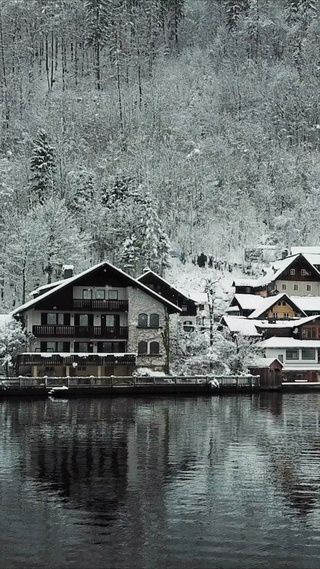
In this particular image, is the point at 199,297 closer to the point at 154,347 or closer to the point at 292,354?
the point at 292,354

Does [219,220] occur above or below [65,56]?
below

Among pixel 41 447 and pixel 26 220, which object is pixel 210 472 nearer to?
pixel 41 447

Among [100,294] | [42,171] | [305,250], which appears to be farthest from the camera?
[305,250]

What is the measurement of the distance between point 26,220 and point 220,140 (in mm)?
55635

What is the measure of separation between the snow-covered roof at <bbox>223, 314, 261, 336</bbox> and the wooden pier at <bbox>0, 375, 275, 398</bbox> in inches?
698

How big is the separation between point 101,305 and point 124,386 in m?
12.6

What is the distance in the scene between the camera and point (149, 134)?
141125mm

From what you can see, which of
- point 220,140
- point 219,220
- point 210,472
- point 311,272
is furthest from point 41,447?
point 220,140

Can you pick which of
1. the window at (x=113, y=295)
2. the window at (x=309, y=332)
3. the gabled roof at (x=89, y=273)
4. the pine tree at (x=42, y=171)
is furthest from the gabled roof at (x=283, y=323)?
the pine tree at (x=42, y=171)

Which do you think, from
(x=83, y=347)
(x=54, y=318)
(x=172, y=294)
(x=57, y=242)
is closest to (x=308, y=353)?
(x=172, y=294)

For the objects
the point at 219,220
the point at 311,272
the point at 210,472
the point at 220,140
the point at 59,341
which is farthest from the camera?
the point at 220,140

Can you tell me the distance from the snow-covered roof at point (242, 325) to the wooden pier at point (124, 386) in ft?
58.1

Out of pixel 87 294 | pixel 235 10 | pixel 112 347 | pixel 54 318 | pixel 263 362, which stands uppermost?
pixel 235 10

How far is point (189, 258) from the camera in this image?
113750 mm
